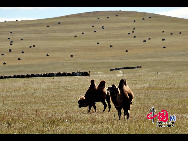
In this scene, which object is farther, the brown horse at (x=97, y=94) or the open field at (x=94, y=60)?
the open field at (x=94, y=60)

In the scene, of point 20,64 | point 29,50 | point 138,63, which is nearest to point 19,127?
point 138,63

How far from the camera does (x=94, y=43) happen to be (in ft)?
294

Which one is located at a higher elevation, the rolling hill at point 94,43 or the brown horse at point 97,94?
the rolling hill at point 94,43

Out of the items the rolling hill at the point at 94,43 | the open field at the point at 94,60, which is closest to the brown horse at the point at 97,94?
the open field at the point at 94,60

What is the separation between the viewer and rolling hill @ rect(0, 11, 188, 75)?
195 feet

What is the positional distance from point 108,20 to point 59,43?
125ft

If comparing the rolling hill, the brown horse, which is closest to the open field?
the rolling hill

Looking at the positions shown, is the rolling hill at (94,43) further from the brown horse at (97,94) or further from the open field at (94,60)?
the brown horse at (97,94)

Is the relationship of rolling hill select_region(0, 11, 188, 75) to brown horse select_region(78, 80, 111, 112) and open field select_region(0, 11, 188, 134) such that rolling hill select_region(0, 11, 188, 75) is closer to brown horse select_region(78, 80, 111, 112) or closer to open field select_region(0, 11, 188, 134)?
open field select_region(0, 11, 188, 134)

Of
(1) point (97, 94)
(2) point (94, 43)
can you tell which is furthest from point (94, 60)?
(1) point (97, 94)

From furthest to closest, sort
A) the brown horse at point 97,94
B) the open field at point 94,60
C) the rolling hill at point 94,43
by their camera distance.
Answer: the rolling hill at point 94,43
the open field at point 94,60
the brown horse at point 97,94

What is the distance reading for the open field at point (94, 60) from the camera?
18125 millimetres

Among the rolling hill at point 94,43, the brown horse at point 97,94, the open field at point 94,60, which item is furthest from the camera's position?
the rolling hill at point 94,43

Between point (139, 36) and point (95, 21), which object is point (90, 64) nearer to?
point (139, 36)
